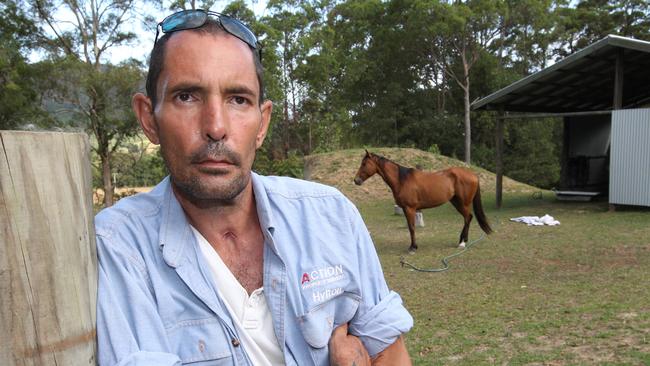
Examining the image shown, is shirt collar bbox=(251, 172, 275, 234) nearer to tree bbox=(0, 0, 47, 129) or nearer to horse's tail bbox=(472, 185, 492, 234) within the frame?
horse's tail bbox=(472, 185, 492, 234)

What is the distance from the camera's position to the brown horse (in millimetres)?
9172

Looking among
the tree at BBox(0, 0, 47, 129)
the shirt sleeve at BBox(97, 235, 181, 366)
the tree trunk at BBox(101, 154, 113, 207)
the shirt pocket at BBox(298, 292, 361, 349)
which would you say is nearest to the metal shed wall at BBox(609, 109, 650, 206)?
the shirt pocket at BBox(298, 292, 361, 349)

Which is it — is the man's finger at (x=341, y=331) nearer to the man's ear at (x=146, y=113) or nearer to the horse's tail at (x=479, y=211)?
the man's ear at (x=146, y=113)

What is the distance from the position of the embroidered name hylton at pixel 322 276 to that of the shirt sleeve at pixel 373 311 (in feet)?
0.29

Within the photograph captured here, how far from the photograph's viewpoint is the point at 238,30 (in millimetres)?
1544

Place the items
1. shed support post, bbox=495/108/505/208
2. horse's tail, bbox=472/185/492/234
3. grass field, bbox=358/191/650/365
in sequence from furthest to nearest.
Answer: shed support post, bbox=495/108/505/208 → horse's tail, bbox=472/185/492/234 → grass field, bbox=358/191/650/365

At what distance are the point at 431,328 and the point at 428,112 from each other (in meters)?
26.1

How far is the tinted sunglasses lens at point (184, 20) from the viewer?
1.48 meters

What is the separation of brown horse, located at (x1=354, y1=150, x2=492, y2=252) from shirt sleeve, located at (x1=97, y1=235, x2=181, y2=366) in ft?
26.1

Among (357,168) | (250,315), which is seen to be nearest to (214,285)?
(250,315)

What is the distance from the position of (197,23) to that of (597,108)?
19.2 m

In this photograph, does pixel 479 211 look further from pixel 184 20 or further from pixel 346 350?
pixel 184 20

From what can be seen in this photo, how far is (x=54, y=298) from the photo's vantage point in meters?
1.05

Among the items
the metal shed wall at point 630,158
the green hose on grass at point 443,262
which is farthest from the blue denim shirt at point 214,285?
A: the metal shed wall at point 630,158
